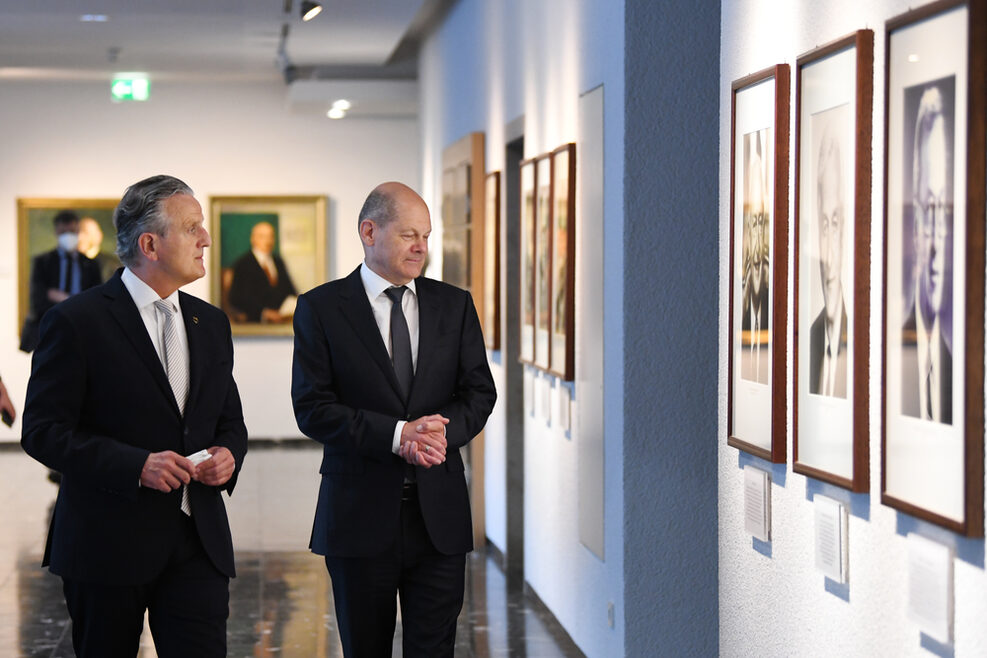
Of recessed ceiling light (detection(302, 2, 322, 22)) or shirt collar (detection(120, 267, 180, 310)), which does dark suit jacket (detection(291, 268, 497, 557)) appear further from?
recessed ceiling light (detection(302, 2, 322, 22))

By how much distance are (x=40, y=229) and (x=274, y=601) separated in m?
9.38

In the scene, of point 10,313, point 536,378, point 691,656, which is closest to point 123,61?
point 10,313

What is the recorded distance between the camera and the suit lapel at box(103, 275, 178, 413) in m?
3.74

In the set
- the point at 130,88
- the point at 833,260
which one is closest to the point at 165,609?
the point at 833,260

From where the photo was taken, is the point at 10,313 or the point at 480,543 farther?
the point at 10,313

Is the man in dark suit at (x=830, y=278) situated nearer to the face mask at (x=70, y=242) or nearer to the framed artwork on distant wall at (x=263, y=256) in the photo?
the framed artwork on distant wall at (x=263, y=256)

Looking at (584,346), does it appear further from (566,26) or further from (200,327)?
(200,327)

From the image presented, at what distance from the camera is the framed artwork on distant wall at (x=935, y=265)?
274 cm

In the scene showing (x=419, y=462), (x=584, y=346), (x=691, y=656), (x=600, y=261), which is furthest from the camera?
(x=584, y=346)

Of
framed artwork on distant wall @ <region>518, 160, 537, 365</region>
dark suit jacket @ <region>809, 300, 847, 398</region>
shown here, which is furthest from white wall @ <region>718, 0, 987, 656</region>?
framed artwork on distant wall @ <region>518, 160, 537, 365</region>

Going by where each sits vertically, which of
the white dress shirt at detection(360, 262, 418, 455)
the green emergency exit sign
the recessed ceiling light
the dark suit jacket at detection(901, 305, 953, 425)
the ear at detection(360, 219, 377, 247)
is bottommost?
the dark suit jacket at detection(901, 305, 953, 425)

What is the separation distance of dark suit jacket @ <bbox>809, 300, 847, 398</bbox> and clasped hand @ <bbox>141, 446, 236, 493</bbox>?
5.23 ft

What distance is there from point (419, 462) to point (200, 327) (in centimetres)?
75

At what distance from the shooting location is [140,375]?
3.73 m
